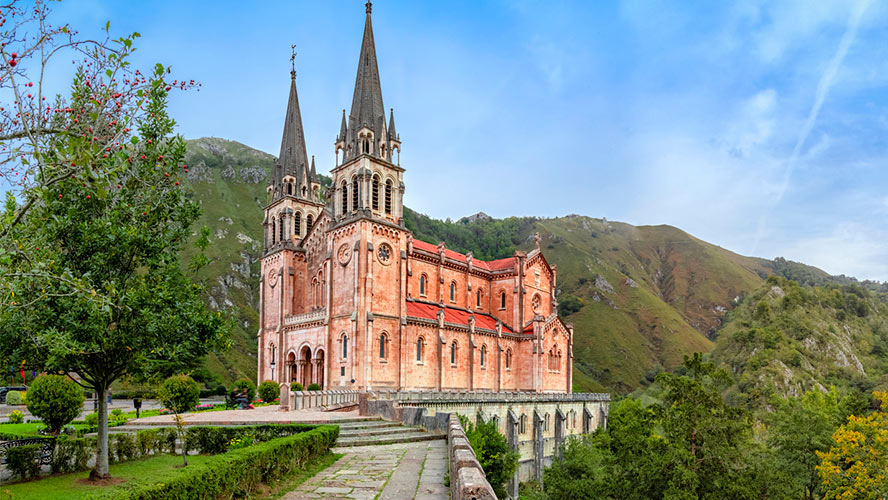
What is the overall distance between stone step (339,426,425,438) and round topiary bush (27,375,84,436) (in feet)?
32.1

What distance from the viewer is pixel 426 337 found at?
144 ft

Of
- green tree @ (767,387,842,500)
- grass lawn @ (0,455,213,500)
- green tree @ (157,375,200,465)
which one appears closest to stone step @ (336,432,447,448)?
grass lawn @ (0,455,213,500)

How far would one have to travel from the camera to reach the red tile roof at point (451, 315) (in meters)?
44.6

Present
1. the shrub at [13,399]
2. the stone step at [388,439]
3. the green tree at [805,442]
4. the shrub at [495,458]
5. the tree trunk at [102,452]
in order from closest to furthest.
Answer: the tree trunk at [102,452]
the stone step at [388,439]
the shrub at [495,458]
the shrub at [13,399]
the green tree at [805,442]

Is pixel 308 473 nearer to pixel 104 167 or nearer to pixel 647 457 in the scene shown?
pixel 104 167

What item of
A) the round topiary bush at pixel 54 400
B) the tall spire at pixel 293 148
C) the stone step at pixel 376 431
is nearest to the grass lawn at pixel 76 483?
the stone step at pixel 376 431

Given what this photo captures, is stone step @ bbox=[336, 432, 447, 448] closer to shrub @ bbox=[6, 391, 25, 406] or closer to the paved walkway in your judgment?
the paved walkway

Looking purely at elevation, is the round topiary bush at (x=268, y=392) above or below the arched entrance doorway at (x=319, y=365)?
below

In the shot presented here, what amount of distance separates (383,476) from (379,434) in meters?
7.60

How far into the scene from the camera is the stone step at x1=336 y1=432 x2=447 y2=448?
18080 millimetres

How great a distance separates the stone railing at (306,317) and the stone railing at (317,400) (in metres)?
14.3

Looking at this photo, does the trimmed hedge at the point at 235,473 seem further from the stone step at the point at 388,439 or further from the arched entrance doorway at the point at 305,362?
the arched entrance doorway at the point at 305,362

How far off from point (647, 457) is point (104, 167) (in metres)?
29.8

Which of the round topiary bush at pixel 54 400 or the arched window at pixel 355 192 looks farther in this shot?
the arched window at pixel 355 192
